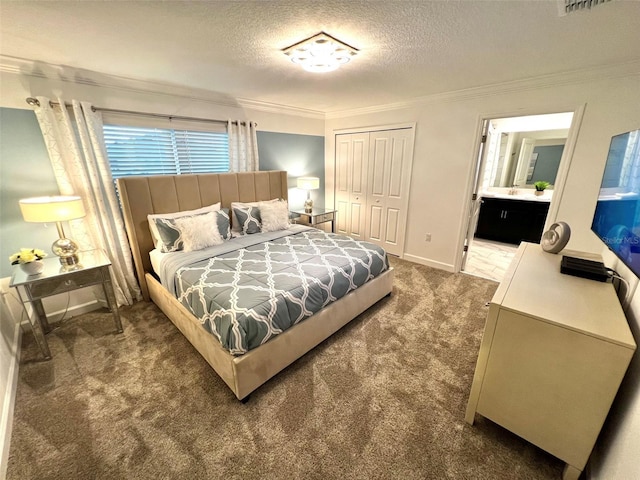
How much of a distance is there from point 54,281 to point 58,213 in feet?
Result: 1.74

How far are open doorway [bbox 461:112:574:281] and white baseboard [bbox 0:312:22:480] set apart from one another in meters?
4.43

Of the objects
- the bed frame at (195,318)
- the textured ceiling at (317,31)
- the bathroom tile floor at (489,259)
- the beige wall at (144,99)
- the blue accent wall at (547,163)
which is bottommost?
the bathroom tile floor at (489,259)

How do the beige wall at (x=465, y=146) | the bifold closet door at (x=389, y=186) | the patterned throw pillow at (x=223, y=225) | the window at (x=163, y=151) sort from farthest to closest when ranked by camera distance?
the bifold closet door at (x=389, y=186)
the patterned throw pillow at (x=223, y=225)
the window at (x=163, y=151)
the beige wall at (x=465, y=146)

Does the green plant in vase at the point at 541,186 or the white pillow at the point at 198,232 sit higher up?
the green plant in vase at the point at 541,186

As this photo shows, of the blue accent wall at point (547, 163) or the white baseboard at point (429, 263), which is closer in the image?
the white baseboard at point (429, 263)

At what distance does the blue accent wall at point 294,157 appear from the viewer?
12.6ft

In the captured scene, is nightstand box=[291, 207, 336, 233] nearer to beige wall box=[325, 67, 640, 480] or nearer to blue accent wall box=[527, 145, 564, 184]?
beige wall box=[325, 67, 640, 480]

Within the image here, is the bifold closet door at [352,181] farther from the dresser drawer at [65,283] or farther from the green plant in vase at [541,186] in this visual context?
the dresser drawer at [65,283]

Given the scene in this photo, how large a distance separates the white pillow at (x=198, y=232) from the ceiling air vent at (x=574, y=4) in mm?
2987

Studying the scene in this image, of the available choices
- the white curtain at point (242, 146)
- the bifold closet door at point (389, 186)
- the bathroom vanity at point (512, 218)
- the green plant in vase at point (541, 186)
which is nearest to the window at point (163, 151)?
the white curtain at point (242, 146)

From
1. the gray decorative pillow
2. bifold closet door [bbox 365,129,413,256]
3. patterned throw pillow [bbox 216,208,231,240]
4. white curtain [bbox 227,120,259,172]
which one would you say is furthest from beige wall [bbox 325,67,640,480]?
patterned throw pillow [bbox 216,208,231,240]

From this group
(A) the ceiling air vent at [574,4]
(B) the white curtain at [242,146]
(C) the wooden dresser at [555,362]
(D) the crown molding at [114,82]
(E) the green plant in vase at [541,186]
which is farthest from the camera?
(E) the green plant in vase at [541,186]

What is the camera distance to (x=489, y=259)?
3.96m

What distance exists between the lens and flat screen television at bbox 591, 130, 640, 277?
45.3 inches
